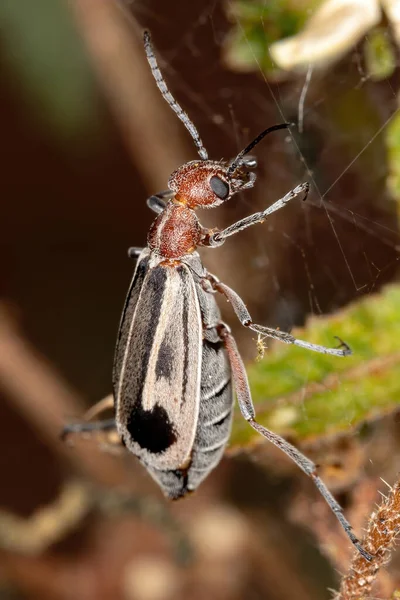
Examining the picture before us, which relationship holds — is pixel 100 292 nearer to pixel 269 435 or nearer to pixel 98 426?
pixel 98 426

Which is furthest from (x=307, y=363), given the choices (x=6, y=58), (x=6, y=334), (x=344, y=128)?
(x=6, y=58)

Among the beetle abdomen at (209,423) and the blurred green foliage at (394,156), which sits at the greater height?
the blurred green foliage at (394,156)

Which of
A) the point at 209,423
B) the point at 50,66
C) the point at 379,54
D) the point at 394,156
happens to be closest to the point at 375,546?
the point at 209,423

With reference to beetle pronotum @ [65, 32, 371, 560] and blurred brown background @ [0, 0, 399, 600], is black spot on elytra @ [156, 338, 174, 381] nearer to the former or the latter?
beetle pronotum @ [65, 32, 371, 560]

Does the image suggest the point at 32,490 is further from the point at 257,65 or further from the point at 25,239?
the point at 257,65

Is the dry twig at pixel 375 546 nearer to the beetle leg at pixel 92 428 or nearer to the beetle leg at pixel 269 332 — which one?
the beetle leg at pixel 269 332

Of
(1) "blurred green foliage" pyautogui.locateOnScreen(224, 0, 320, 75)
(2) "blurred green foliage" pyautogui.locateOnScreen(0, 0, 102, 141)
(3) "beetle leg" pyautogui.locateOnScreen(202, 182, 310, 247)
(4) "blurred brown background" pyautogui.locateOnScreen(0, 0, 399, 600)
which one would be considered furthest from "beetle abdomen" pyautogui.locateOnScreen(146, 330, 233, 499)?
(2) "blurred green foliage" pyautogui.locateOnScreen(0, 0, 102, 141)

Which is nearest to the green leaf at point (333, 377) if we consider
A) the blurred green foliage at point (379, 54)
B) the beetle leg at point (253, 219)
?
the beetle leg at point (253, 219)
